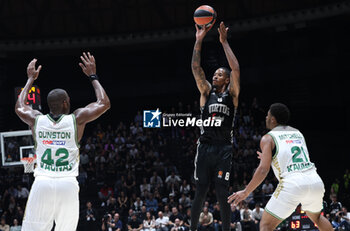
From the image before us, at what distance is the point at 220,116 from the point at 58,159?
2.71 metres

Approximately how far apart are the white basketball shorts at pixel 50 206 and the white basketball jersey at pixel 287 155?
2.57 m

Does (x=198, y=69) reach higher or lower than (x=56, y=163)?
higher

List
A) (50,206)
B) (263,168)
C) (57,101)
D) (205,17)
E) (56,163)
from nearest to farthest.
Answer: (50,206)
(56,163)
(57,101)
(263,168)
(205,17)

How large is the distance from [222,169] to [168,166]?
13748 mm

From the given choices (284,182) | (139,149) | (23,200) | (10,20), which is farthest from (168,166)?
(284,182)

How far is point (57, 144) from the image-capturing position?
571cm

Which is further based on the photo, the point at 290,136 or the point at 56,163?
the point at 290,136

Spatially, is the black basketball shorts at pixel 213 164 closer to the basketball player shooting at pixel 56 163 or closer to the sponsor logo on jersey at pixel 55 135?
the basketball player shooting at pixel 56 163

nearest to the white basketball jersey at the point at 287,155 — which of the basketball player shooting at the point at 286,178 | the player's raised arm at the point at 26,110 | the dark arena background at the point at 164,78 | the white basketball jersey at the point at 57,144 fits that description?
the basketball player shooting at the point at 286,178

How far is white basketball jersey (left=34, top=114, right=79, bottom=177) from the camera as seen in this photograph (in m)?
5.66

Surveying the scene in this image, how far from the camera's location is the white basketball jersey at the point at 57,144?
5656mm

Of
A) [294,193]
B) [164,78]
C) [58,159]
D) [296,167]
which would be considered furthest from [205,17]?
[164,78]

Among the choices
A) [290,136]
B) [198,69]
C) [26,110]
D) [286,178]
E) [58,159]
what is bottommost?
[286,178]

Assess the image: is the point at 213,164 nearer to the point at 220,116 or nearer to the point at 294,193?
the point at 220,116
